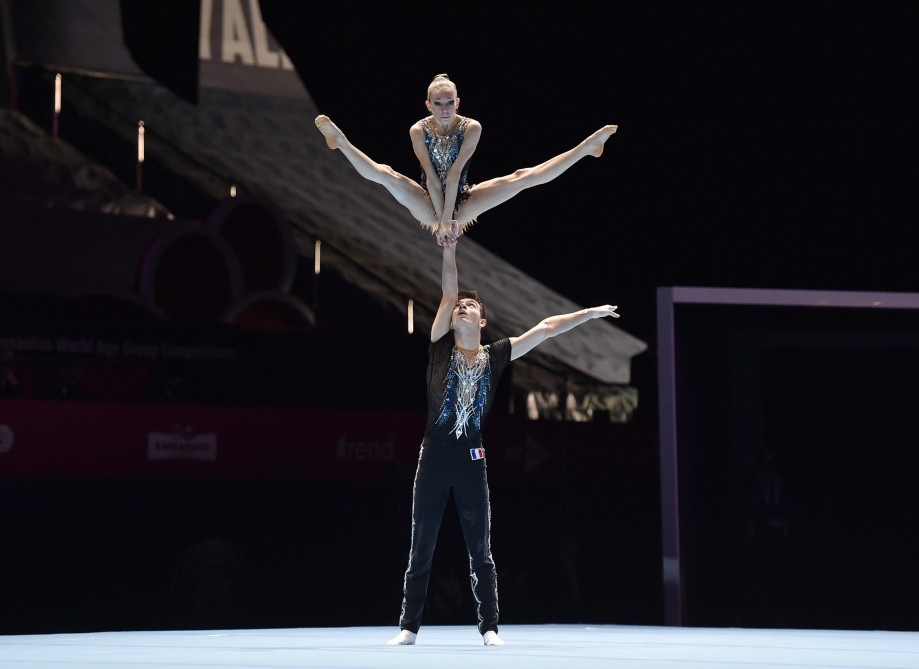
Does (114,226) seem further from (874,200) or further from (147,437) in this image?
→ (874,200)

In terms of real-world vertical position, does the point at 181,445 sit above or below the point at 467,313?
below

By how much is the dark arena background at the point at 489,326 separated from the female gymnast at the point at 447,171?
7.27 ft

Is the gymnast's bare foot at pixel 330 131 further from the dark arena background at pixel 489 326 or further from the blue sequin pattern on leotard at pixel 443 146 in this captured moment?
the dark arena background at pixel 489 326

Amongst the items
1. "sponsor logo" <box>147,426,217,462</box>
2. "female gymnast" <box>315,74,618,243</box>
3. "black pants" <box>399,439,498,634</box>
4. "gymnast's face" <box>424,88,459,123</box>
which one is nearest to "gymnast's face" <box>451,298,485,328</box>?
"female gymnast" <box>315,74,618,243</box>

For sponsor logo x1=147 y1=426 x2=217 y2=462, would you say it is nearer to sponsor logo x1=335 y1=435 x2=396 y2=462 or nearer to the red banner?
the red banner

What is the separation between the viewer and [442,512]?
546cm

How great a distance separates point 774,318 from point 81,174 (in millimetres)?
7907

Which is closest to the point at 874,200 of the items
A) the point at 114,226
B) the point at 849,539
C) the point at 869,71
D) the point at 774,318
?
the point at 869,71

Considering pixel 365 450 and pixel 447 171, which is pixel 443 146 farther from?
pixel 365 450

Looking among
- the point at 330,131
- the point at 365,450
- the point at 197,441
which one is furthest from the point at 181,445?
the point at 330,131

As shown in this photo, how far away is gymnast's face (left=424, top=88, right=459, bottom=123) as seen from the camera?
572cm

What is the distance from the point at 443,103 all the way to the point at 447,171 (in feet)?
1.14

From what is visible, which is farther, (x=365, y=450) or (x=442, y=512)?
(x=365, y=450)

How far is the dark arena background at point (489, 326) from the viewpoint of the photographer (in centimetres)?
768
